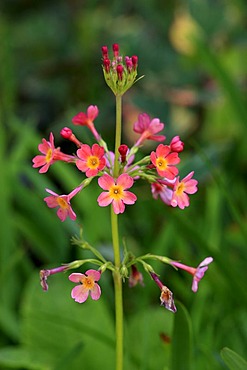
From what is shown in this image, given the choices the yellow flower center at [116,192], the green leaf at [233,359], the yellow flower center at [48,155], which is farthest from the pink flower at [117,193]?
the green leaf at [233,359]

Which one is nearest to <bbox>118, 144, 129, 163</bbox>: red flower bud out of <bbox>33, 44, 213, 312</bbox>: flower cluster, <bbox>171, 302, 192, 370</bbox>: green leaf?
<bbox>33, 44, 213, 312</bbox>: flower cluster

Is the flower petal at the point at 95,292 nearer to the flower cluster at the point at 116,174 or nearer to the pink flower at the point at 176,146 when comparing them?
the flower cluster at the point at 116,174

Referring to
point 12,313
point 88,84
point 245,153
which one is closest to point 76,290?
point 12,313

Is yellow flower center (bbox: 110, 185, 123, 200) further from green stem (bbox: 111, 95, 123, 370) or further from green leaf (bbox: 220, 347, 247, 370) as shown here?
green leaf (bbox: 220, 347, 247, 370)

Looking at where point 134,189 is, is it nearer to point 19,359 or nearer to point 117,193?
point 19,359

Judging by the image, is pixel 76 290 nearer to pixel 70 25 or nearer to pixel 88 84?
pixel 88 84

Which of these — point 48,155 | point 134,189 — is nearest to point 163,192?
point 48,155
